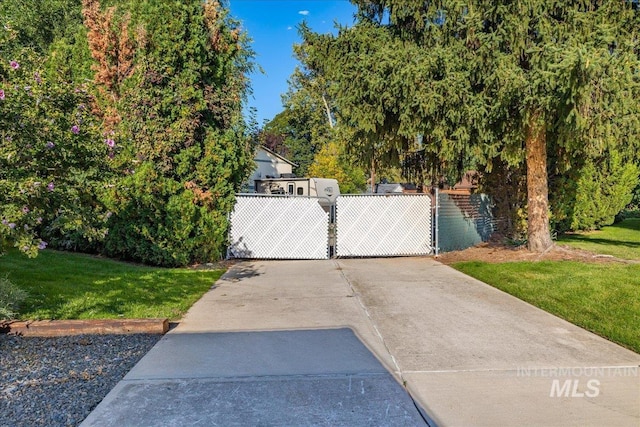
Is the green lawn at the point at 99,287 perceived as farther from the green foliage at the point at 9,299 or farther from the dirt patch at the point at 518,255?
the dirt patch at the point at 518,255

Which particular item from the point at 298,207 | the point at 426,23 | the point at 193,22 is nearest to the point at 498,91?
the point at 426,23

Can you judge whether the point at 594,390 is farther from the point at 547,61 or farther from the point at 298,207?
the point at 298,207

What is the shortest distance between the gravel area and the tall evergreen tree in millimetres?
6607

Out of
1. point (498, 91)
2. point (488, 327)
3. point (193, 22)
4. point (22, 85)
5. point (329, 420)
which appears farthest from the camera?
point (193, 22)

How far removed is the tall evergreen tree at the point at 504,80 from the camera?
23.3ft

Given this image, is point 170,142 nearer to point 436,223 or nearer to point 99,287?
point 99,287

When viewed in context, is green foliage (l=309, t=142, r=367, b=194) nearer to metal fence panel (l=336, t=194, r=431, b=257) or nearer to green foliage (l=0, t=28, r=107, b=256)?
metal fence panel (l=336, t=194, r=431, b=257)

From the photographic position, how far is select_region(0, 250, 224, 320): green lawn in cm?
529

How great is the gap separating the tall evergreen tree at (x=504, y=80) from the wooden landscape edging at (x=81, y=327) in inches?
247

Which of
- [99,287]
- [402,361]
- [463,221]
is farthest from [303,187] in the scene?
[402,361]

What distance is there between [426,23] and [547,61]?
340 cm

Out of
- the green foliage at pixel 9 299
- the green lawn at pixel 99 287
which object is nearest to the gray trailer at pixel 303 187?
the green lawn at pixel 99 287

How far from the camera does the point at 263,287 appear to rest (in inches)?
289

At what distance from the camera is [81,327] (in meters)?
4.54
